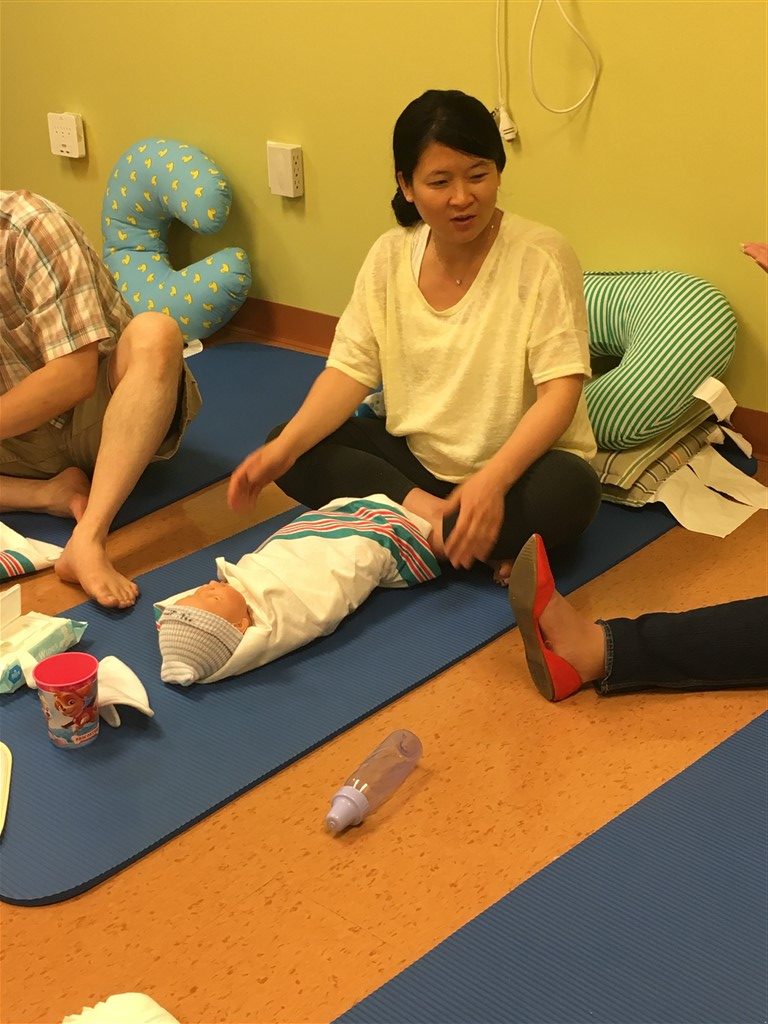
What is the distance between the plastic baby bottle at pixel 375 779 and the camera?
1.29 metres

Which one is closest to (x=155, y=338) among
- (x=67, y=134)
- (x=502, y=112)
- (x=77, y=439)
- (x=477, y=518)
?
(x=77, y=439)

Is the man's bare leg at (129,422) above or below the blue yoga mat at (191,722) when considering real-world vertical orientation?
above

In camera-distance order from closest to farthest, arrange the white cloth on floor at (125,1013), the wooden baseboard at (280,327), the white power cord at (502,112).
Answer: the white cloth on floor at (125,1013) < the white power cord at (502,112) < the wooden baseboard at (280,327)

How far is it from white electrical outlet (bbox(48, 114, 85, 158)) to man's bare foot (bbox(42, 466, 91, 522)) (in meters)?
1.59

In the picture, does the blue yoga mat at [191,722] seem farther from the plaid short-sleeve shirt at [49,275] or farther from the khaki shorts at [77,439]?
the plaid short-sleeve shirt at [49,275]

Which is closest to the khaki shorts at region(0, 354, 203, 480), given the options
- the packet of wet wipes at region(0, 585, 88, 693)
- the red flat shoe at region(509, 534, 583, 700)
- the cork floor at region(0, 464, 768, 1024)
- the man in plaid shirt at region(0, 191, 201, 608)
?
the man in plaid shirt at region(0, 191, 201, 608)

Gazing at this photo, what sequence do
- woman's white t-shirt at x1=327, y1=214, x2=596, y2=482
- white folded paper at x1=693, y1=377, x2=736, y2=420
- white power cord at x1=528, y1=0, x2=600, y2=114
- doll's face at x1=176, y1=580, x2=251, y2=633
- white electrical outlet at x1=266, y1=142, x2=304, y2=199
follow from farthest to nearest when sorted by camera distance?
white electrical outlet at x1=266, y1=142, x2=304, y2=199 → white power cord at x1=528, y1=0, x2=600, y2=114 → white folded paper at x1=693, y1=377, x2=736, y2=420 → woman's white t-shirt at x1=327, y1=214, x2=596, y2=482 → doll's face at x1=176, y1=580, x2=251, y2=633

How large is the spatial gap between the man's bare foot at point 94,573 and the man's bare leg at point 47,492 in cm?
18

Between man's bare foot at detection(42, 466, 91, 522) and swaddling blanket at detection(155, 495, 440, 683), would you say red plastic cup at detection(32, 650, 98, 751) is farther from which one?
man's bare foot at detection(42, 466, 91, 522)

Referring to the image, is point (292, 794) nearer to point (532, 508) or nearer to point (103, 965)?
point (103, 965)

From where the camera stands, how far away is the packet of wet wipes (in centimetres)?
154

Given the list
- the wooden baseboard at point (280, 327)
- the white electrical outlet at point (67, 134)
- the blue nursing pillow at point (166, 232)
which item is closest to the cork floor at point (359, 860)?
the wooden baseboard at point (280, 327)

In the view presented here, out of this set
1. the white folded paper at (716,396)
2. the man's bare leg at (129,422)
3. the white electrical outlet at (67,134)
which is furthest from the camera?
the white electrical outlet at (67,134)

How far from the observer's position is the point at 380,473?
184cm
